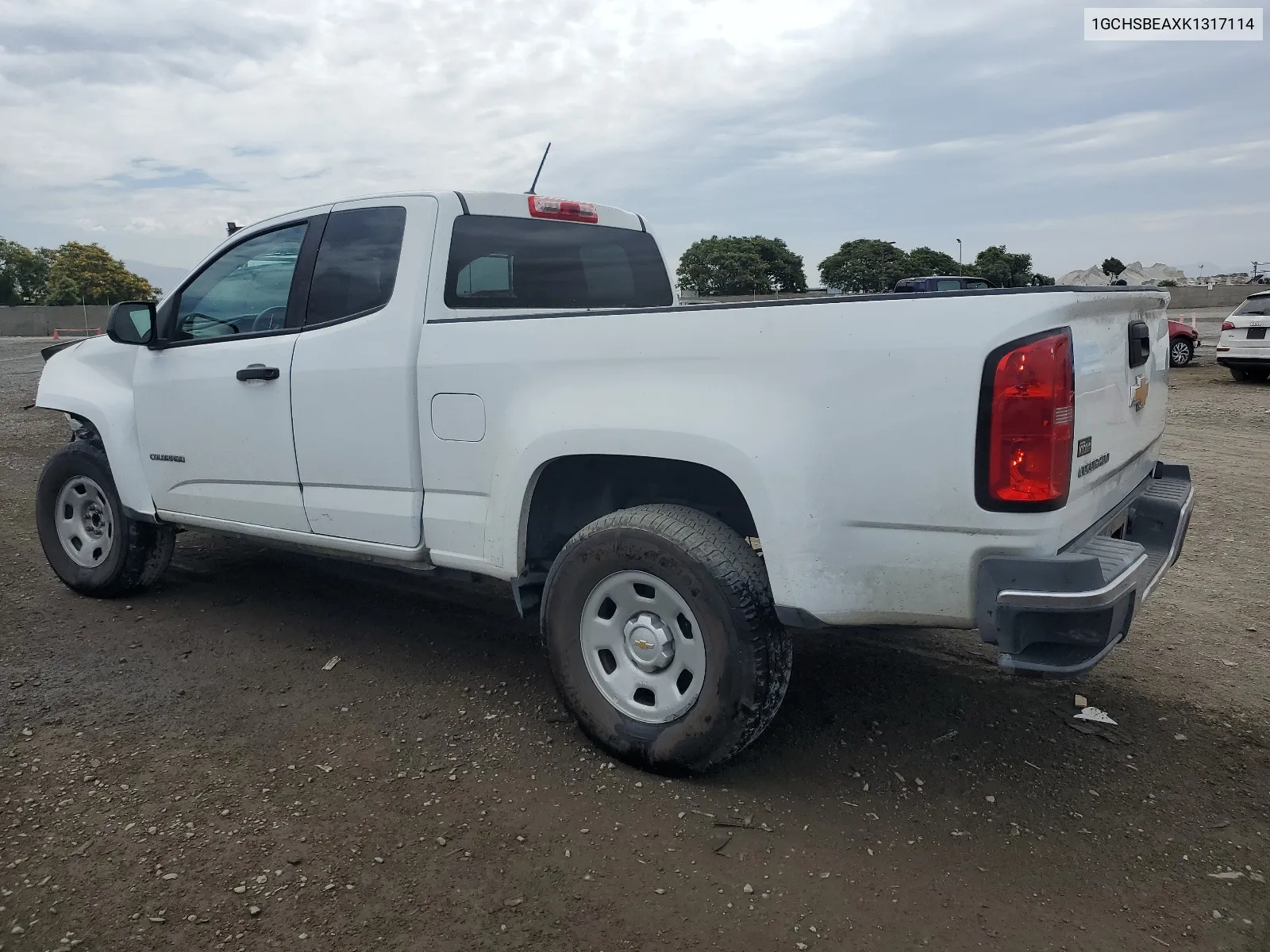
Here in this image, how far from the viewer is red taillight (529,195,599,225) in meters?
4.36

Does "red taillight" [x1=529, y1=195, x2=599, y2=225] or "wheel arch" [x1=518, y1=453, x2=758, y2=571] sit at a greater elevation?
"red taillight" [x1=529, y1=195, x2=599, y2=225]

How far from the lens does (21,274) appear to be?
7500 centimetres

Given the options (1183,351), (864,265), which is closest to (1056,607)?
(864,265)

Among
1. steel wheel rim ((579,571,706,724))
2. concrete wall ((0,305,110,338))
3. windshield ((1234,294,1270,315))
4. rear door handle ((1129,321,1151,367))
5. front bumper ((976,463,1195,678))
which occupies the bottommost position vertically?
steel wheel rim ((579,571,706,724))

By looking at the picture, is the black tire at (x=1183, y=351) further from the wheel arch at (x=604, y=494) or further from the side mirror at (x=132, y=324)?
the side mirror at (x=132, y=324)

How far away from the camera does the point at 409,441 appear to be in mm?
3729

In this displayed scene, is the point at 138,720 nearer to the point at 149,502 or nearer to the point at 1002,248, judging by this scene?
the point at 149,502

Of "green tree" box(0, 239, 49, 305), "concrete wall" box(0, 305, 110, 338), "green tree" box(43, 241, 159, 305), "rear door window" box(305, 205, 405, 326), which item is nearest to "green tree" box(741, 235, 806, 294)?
"rear door window" box(305, 205, 405, 326)

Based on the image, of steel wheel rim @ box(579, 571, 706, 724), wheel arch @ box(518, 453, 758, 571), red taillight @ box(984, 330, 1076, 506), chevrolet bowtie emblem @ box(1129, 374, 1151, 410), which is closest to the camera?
red taillight @ box(984, 330, 1076, 506)

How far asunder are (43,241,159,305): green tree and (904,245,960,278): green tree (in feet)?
221

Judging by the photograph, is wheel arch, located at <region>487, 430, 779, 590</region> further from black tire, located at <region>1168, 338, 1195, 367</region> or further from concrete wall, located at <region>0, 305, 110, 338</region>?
concrete wall, located at <region>0, 305, 110, 338</region>

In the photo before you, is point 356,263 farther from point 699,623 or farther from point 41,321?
point 41,321

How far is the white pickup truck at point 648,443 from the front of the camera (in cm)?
261

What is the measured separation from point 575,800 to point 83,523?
145 inches
